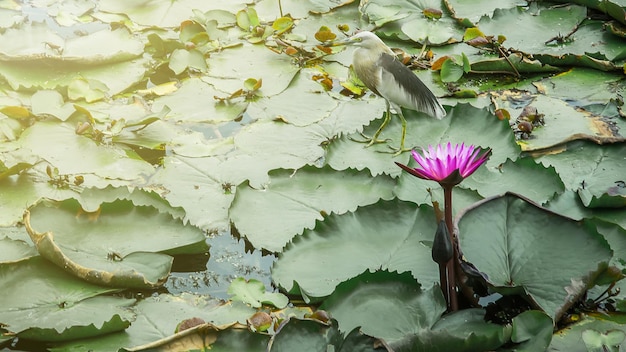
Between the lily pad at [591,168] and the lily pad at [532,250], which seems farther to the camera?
the lily pad at [591,168]

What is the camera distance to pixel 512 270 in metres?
2.07

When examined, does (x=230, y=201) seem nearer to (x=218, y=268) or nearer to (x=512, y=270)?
(x=218, y=268)

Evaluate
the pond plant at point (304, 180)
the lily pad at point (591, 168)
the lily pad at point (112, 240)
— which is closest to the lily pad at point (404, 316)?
the pond plant at point (304, 180)

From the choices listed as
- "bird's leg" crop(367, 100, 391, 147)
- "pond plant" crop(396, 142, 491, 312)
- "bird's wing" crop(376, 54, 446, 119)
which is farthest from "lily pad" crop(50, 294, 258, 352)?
"bird's wing" crop(376, 54, 446, 119)

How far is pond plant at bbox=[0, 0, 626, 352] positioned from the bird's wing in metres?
0.11

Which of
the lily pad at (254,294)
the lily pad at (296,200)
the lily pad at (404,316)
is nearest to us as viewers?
the lily pad at (404,316)

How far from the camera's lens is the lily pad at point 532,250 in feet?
6.58

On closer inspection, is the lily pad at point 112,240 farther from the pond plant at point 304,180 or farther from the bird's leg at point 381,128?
the bird's leg at point 381,128

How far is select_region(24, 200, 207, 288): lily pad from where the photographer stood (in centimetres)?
221

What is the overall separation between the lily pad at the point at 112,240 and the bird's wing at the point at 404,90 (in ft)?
3.09

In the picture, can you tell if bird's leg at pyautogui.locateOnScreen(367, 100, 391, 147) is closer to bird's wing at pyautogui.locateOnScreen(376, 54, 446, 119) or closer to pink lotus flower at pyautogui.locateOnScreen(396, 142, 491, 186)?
bird's wing at pyautogui.locateOnScreen(376, 54, 446, 119)

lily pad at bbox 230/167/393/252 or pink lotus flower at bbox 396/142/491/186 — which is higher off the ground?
pink lotus flower at bbox 396/142/491/186

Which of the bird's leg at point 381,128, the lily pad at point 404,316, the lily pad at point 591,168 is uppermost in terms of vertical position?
the lily pad at point 404,316

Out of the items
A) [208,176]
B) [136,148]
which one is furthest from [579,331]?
[136,148]
